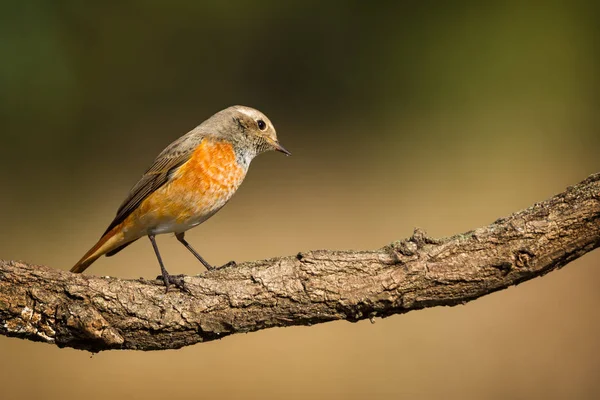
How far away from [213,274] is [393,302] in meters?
0.81

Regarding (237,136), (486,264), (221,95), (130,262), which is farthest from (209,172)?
(221,95)

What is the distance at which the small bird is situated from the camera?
3869 mm

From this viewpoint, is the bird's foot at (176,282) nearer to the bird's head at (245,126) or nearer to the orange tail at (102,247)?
the orange tail at (102,247)

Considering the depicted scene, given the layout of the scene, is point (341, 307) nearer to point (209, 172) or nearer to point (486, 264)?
point (486, 264)

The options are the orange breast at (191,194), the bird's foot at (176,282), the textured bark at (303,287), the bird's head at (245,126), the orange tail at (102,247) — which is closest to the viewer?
the textured bark at (303,287)

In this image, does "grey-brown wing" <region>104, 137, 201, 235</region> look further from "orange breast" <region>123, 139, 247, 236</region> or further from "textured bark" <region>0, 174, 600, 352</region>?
"textured bark" <region>0, 174, 600, 352</region>

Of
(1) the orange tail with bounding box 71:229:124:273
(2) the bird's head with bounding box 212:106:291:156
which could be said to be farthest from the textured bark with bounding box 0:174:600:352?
(2) the bird's head with bounding box 212:106:291:156

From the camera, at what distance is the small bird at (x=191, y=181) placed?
3869 millimetres

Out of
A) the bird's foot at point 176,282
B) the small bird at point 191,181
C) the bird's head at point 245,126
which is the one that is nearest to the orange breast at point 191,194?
the small bird at point 191,181

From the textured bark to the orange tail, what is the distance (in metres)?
0.94

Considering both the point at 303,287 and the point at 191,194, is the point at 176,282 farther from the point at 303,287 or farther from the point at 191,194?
the point at 191,194

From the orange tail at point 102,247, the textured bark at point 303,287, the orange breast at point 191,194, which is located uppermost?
the orange breast at point 191,194

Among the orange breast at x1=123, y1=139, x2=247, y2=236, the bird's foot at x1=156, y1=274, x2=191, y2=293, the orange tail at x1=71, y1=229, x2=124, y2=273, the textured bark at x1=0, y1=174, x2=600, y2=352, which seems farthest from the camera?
the orange tail at x1=71, y1=229, x2=124, y2=273

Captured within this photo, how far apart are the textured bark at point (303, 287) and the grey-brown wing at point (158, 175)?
96cm
